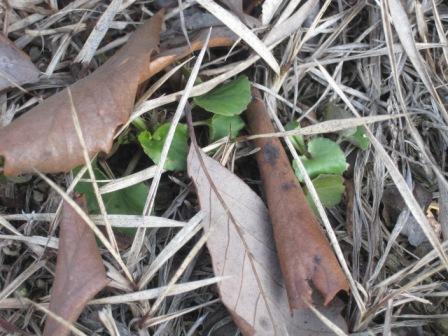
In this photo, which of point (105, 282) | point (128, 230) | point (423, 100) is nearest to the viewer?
point (105, 282)

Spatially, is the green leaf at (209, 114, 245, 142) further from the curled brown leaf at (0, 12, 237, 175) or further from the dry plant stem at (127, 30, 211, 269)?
the curled brown leaf at (0, 12, 237, 175)

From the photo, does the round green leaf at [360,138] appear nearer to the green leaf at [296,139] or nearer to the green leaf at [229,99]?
the green leaf at [296,139]

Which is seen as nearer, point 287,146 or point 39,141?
point 39,141

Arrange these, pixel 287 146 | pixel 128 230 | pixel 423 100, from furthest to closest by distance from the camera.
A: pixel 423 100 → pixel 287 146 → pixel 128 230

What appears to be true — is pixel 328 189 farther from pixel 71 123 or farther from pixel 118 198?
pixel 71 123

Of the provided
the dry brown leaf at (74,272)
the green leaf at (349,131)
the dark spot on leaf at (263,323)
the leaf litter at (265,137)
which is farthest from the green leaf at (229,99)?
the dark spot on leaf at (263,323)

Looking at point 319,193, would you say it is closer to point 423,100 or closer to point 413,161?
point 413,161

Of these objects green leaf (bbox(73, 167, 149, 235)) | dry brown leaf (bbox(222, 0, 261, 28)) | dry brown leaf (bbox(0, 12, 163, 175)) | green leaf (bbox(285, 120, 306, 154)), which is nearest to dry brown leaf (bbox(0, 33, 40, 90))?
dry brown leaf (bbox(0, 12, 163, 175))

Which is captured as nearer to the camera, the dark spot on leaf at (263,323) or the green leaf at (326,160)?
the dark spot on leaf at (263,323)

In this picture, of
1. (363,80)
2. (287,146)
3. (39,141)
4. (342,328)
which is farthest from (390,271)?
(39,141)
